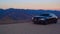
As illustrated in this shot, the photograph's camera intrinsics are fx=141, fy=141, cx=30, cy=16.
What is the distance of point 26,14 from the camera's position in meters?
29.1

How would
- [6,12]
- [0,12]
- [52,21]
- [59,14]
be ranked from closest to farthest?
1. [52,21]
2. [0,12]
3. [6,12]
4. [59,14]

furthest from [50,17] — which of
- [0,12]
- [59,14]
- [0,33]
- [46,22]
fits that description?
[59,14]

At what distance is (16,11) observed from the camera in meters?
28.9

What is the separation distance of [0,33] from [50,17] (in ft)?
26.6

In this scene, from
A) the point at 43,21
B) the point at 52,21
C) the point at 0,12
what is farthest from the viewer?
the point at 0,12

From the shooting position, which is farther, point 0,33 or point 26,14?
point 26,14

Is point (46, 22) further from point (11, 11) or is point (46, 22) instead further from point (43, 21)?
point (11, 11)

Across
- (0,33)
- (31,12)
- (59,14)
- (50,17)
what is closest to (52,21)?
(50,17)

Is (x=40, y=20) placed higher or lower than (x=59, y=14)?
higher

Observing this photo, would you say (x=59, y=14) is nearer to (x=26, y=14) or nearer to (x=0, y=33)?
(x=26, y=14)

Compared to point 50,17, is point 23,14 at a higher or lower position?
lower

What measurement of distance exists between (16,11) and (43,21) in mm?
14351

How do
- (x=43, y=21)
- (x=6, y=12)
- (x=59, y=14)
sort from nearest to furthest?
(x=43, y=21), (x=6, y=12), (x=59, y=14)

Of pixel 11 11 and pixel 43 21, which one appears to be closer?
pixel 43 21
